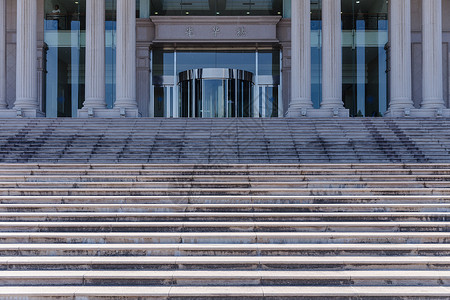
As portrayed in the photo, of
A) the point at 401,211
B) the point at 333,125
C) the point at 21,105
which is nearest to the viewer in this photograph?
the point at 401,211

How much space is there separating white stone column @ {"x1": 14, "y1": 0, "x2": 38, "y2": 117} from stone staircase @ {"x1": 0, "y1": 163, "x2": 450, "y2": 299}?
1016 cm

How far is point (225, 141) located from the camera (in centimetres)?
1595

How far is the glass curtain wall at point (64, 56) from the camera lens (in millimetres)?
27078

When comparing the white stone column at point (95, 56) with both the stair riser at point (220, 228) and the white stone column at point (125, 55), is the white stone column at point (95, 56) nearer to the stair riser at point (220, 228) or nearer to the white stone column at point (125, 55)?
the white stone column at point (125, 55)

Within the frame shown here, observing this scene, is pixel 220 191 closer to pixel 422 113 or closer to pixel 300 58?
pixel 300 58

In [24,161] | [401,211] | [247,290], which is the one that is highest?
[24,161]

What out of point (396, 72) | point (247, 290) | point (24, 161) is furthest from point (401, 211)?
point (396, 72)

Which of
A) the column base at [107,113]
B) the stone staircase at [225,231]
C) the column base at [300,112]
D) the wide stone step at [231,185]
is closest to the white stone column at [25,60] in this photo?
the column base at [107,113]

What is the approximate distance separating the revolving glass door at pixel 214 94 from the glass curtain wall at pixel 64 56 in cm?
660

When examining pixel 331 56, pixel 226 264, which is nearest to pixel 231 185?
pixel 226 264

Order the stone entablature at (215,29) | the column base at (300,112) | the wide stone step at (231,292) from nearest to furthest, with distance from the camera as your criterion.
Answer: the wide stone step at (231,292)
the column base at (300,112)
the stone entablature at (215,29)

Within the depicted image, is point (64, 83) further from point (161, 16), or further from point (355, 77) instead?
point (355, 77)

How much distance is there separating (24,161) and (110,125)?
4352 millimetres

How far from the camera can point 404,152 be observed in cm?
1488
